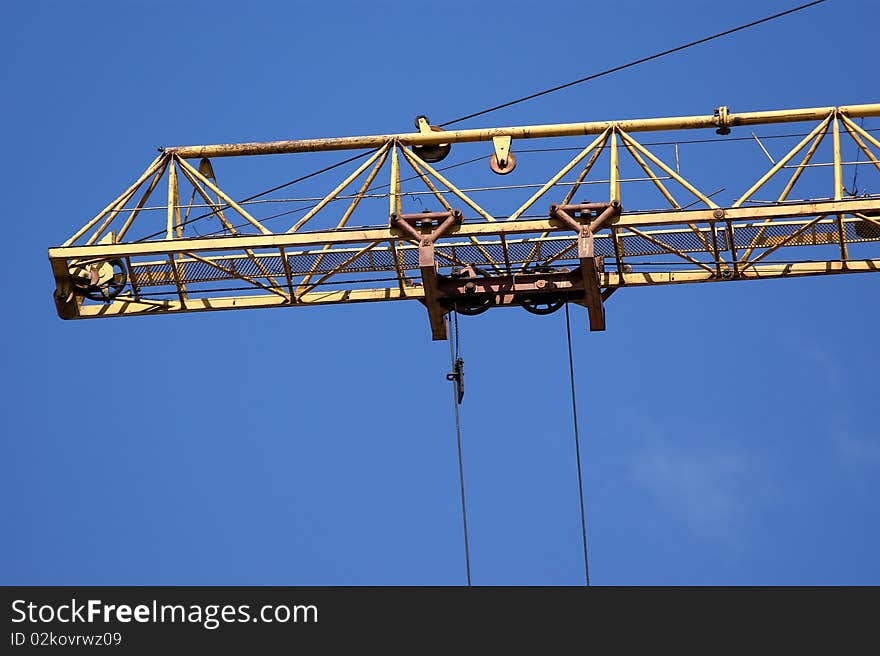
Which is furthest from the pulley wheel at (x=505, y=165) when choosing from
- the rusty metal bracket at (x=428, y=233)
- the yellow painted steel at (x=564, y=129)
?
the rusty metal bracket at (x=428, y=233)

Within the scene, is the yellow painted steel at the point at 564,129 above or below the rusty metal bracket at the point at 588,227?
above

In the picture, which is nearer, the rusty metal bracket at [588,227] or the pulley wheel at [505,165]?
the rusty metal bracket at [588,227]

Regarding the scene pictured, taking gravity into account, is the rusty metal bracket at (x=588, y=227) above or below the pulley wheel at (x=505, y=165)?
below

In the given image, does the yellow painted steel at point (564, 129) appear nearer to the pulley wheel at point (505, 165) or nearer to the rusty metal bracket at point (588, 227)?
the pulley wheel at point (505, 165)

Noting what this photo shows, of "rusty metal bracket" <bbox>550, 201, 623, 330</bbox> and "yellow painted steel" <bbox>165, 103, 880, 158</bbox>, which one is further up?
"yellow painted steel" <bbox>165, 103, 880, 158</bbox>

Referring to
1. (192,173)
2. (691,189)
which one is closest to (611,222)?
(691,189)

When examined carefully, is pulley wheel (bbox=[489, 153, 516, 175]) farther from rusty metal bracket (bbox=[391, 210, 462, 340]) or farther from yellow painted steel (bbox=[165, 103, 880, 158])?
rusty metal bracket (bbox=[391, 210, 462, 340])

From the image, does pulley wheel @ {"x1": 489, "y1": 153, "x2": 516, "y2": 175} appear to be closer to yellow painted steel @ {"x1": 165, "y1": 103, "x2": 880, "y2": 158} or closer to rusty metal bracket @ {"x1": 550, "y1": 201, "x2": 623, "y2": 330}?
yellow painted steel @ {"x1": 165, "y1": 103, "x2": 880, "y2": 158}

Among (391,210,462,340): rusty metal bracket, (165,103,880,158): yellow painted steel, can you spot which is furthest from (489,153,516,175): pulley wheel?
(391,210,462,340): rusty metal bracket

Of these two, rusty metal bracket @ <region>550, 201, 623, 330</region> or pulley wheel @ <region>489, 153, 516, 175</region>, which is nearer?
rusty metal bracket @ <region>550, 201, 623, 330</region>

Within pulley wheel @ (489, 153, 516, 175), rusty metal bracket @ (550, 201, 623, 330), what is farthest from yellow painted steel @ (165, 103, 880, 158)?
rusty metal bracket @ (550, 201, 623, 330)

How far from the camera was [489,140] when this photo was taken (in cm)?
6031

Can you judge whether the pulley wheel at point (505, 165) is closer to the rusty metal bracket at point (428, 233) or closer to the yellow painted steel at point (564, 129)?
the yellow painted steel at point (564, 129)
